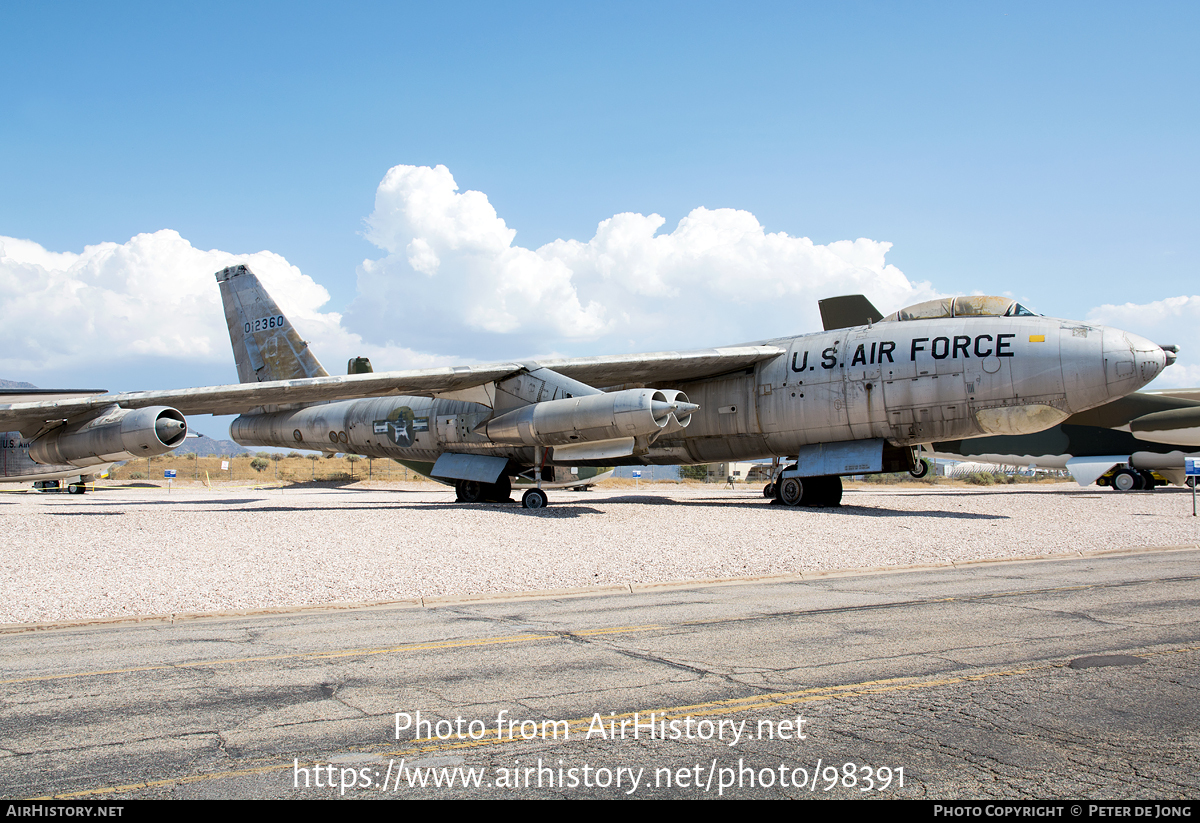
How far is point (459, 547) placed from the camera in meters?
13.2

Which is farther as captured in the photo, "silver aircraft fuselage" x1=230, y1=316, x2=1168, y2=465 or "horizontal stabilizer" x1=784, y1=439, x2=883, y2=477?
"horizontal stabilizer" x1=784, y1=439, x2=883, y2=477

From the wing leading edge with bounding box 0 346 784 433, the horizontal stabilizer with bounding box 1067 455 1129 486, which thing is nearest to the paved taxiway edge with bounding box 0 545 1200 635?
the wing leading edge with bounding box 0 346 784 433

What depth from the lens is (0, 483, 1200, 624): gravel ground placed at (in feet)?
32.2

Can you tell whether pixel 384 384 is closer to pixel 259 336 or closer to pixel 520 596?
pixel 259 336

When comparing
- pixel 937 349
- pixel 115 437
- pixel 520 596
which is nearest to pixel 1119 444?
pixel 937 349

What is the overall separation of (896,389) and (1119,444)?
19.7 m

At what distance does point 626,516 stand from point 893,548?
6311 mm

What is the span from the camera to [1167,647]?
6.41m

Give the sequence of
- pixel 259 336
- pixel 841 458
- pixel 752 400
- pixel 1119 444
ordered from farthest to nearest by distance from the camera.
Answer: pixel 1119 444, pixel 259 336, pixel 752 400, pixel 841 458

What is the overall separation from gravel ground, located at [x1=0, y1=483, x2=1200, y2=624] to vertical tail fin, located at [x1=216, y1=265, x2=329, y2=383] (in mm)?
9609

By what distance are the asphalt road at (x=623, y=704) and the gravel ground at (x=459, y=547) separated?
5.68 ft

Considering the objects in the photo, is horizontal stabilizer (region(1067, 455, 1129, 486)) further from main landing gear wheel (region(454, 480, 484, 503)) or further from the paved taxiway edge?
main landing gear wheel (region(454, 480, 484, 503))

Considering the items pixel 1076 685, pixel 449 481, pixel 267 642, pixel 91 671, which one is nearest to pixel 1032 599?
pixel 1076 685

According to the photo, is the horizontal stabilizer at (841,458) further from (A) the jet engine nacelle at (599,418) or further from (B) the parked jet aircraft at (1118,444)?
(B) the parked jet aircraft at (1118,444)
